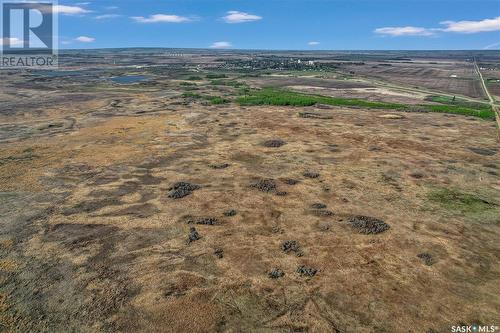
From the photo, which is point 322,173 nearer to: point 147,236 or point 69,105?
point 147,236

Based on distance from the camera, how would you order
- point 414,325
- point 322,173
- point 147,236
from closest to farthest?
point 414,325, point 147,236, point 322,173

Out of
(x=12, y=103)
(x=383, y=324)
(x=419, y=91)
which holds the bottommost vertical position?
(x=383, y=324)

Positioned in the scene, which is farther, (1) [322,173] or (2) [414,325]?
(1) [322,173]

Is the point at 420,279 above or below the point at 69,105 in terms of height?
below

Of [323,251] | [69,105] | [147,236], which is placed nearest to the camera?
[323,251]

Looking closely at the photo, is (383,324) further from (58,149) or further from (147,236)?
(58,149)

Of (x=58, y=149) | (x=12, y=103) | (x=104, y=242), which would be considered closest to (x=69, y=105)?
(x=12, y=103)
